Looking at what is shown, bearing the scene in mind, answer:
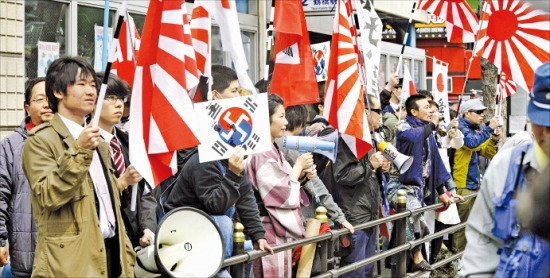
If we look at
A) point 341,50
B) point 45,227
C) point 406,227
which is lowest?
point 406,227

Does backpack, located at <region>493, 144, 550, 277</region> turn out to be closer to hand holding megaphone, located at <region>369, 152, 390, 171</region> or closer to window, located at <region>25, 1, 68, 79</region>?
hand holding megaphone, located at <region>369, 152, 390, 171</region>

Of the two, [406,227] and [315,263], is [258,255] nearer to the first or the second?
[315,263]

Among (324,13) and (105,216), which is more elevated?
(324,13)

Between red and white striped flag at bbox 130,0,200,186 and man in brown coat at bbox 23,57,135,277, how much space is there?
477 millimetres

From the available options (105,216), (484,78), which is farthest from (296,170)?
(484,78)

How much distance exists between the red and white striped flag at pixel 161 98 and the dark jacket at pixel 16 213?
2.88ft

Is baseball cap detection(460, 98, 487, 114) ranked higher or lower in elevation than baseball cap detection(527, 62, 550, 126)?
lower

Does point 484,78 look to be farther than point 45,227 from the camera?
Yes

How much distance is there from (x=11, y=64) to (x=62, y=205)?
283 inches

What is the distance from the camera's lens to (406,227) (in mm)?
10398

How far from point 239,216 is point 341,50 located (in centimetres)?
292

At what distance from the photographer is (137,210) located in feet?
21.2

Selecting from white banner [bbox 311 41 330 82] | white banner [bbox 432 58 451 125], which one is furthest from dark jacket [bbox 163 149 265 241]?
white banner [bbox 432 58 451 125]

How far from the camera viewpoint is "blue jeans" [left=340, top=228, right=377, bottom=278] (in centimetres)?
949
